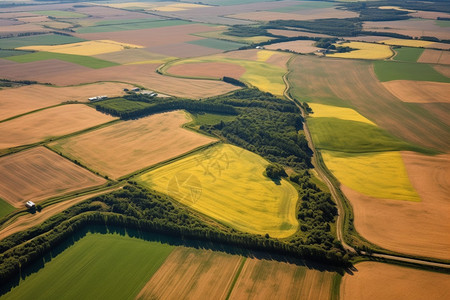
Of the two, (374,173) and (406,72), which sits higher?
(406,72)

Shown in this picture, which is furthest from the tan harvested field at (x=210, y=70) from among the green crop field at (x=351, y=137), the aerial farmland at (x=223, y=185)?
the green crop field at (x=351, y=137)

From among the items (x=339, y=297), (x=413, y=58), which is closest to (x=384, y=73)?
(x=413, y=58)

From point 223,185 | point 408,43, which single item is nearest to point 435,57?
point 408,43

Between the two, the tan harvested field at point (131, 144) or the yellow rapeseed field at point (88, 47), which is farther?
the yellow rapeseed field at point (88, 47)

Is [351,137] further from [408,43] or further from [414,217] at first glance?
[408,43]

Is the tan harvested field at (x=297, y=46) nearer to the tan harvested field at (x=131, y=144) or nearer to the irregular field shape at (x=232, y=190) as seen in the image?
the tan harvested field at (x=131, y=144)

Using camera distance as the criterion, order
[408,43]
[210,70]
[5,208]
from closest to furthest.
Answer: [5,208], [210,70], [408,43]

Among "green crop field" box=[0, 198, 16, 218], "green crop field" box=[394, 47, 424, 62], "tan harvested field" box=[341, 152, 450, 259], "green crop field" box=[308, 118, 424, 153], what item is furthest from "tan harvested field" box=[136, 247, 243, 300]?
"green crop field" box=[394, 47, 424, 62]
